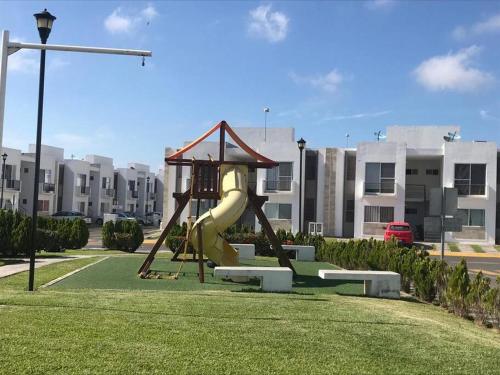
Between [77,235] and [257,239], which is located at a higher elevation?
[257,239]

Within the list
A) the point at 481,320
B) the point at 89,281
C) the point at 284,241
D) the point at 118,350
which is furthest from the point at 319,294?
the point at 284,241

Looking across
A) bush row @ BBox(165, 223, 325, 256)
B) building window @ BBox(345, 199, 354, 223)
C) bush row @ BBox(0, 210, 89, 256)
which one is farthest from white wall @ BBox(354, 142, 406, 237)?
bush row @ BBox(0, 210, 89, 256)

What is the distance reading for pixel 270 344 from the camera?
239 inches

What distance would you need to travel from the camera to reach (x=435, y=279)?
11.9 metres

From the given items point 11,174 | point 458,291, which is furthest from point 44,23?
point 11,174

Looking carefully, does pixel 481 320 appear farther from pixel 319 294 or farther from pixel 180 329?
pixel 180 329

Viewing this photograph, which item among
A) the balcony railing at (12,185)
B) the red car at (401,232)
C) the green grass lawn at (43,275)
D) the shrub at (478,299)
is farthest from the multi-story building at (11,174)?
the shrub at (478,299)

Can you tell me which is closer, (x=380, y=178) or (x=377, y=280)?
(x=377, y=280)

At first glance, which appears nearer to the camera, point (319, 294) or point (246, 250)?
point (319, 294)

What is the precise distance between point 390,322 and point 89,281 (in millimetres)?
7585

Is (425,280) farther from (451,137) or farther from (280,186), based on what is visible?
(451,137)

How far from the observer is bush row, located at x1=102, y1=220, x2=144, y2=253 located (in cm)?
2478

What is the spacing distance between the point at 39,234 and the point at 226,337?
678 inches

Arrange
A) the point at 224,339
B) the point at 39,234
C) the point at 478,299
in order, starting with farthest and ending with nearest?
the point at 39,234 → the point at 478,299 → the point at 224,339
